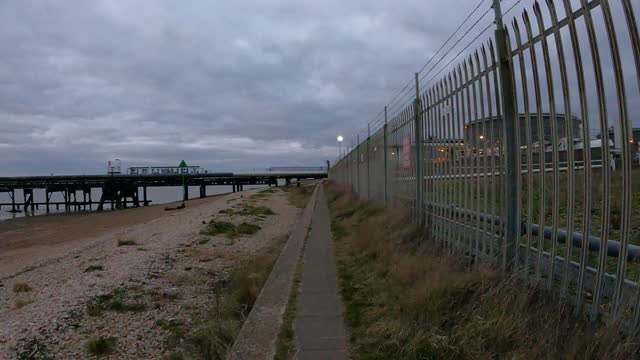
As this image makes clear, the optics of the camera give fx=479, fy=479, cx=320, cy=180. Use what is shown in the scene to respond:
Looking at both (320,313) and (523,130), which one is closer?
(523,130)

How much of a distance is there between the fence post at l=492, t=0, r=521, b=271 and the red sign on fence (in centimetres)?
376

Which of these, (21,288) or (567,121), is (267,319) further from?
(21,288)

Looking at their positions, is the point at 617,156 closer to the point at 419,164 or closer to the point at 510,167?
the point at 510,167

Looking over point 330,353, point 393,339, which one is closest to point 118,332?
point 330,353

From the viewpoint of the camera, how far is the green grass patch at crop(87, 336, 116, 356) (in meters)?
5.04

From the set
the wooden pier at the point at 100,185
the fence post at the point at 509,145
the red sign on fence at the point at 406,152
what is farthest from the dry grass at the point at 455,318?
the wooden pier at the point at 100,185

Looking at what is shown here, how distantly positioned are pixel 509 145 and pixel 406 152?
4058 mm

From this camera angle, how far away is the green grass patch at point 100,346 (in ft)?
16.5

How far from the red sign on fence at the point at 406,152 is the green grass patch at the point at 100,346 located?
17.0ft

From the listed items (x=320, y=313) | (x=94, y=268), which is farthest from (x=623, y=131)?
(x=94, y=268)

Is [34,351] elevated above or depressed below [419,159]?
below

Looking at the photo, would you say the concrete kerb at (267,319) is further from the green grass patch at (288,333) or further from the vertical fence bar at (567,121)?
the vertical fence bar at (567,121)

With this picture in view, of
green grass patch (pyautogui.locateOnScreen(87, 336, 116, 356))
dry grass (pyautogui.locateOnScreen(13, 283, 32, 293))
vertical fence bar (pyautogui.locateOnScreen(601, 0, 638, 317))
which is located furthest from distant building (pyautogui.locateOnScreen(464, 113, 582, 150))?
dry grass (pyautogui.locateOnScreen(13, 283, 32, 293))

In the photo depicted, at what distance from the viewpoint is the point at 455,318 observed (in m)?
3.92
